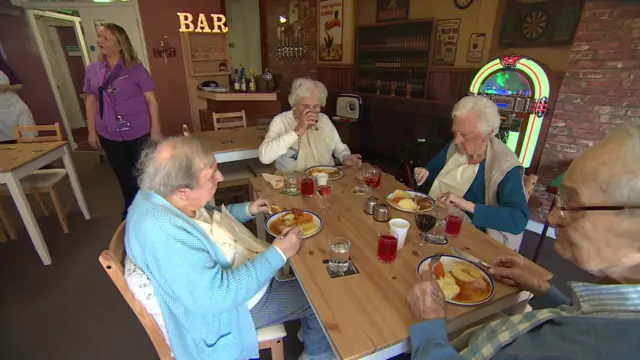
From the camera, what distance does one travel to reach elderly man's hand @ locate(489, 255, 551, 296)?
104 centimetres

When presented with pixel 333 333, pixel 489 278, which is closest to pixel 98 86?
pixel 333 333

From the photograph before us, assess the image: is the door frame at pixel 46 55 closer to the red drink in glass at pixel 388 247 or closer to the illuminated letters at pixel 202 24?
the illuminated letters at pixel 202 24

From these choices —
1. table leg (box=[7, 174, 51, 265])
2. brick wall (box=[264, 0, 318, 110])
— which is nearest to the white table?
table leg (box=[7, 174, 51, 265])

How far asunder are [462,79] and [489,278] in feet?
9.89

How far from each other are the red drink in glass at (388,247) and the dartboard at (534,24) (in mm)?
2755

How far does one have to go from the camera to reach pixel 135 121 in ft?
8.68

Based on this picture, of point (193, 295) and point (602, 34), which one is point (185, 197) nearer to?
point (193, 295)

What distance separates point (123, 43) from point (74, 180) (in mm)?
1416

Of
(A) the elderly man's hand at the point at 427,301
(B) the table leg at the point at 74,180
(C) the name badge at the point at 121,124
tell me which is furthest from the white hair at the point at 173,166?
(B) the table leg at the point at 74,180

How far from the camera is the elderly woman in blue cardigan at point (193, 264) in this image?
1.01 m

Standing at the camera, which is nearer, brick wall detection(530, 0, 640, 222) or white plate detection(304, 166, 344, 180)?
white plate detection(304, 166, 344, 180)

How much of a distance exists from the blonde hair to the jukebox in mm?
2999

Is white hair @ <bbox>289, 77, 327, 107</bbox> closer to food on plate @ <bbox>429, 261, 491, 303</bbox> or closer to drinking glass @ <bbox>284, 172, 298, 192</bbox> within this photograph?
drinking glass @ <bbox>284, 172, 298, 192</bbox>

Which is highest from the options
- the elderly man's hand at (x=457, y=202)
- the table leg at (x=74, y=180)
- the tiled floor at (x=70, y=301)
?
the elderly man's hand at (x=457, y=202)
